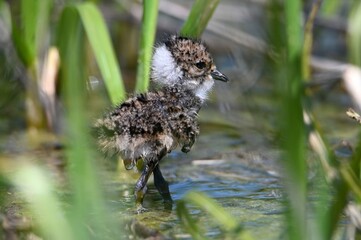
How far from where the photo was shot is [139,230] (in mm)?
3561

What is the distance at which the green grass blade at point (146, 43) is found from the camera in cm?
493

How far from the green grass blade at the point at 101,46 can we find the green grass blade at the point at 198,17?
0.44 metres

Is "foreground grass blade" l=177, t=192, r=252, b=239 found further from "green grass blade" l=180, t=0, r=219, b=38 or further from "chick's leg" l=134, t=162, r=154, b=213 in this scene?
"green grass blade" l=180, t=0, r=219, b=38

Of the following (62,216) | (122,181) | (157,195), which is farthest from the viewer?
(122,181)

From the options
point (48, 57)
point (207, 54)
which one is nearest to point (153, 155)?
point (207, 54)

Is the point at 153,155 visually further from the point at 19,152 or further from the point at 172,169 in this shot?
the point at 19,152

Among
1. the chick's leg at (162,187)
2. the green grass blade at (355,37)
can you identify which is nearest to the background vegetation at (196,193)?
the chick's leg at (162,187)

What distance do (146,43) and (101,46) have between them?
1.01 feet

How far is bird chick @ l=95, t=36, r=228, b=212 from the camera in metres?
4.08

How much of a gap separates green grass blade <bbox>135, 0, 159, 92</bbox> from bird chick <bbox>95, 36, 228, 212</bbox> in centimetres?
32

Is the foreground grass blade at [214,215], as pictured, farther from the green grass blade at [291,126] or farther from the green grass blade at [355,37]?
the green grass blade at [355,37]

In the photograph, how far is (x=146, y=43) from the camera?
16.4ft

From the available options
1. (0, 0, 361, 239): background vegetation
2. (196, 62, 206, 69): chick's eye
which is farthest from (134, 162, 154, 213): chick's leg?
(196, 62, 206, 69): chick's eye

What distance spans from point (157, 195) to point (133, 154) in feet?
1.85
